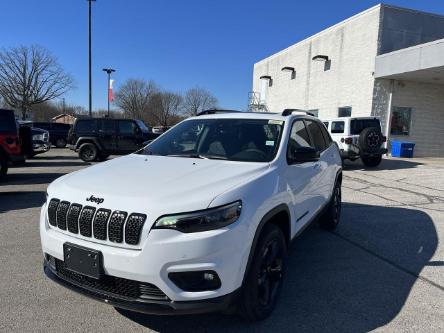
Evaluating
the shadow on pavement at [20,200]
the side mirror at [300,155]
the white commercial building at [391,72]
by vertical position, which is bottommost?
the shadow on pavement at [20,200]

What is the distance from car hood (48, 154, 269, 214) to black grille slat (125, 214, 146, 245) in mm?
50

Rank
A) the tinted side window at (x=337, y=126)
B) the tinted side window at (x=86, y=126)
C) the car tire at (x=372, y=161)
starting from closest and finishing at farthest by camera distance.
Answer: the tinted side window at (x=337, y=126) → the car tire at (x=372, y=161) → the tinted side window at (x=86, y=126)

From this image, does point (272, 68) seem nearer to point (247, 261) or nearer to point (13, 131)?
point (13, 131)

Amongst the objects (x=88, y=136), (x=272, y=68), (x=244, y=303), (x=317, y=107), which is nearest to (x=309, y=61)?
(x=317, y=107)

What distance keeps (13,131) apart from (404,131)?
744 inches

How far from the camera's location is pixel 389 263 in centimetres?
464

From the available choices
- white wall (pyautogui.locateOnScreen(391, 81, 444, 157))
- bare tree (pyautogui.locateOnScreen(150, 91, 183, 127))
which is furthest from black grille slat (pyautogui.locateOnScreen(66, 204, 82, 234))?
bare tree (pyautogui.locateOnScreen(150, 91, 183, 127))

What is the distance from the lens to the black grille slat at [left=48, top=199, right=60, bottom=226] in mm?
3051

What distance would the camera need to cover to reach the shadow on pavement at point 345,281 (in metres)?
3.17

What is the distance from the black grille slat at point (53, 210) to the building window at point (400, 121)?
20.5 metres

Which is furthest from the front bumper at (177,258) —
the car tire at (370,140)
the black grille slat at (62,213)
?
the car tire at (370,140)

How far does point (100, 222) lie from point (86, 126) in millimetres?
14615

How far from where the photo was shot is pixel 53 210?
307 centimetres

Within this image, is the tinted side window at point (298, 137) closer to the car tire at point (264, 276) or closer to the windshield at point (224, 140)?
the windshield at point (224, 140)
